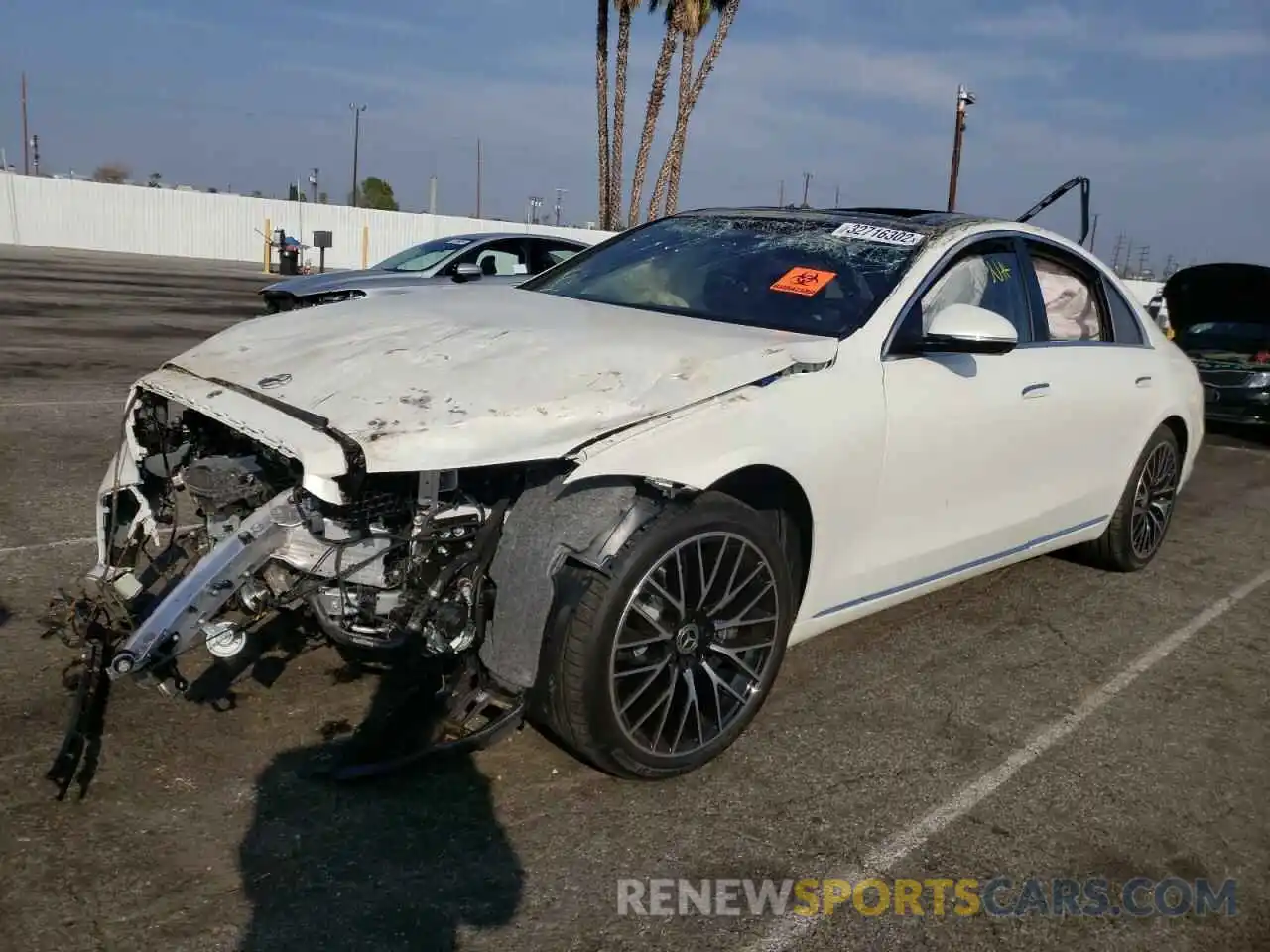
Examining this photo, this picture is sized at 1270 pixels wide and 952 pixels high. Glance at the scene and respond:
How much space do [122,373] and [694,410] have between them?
8.49 m

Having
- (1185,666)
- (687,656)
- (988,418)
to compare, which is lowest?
(1185,666)

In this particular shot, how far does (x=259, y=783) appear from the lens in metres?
2.97

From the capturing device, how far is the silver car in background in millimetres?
11273

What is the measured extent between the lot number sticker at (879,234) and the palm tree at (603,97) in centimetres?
2433

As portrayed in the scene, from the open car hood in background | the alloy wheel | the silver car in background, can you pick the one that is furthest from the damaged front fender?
the open car hood in background

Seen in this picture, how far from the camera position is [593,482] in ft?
9.66

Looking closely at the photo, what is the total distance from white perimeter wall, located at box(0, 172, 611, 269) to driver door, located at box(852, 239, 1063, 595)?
3428 cm

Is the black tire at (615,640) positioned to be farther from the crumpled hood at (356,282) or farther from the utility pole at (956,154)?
the utility pole at (956,154)

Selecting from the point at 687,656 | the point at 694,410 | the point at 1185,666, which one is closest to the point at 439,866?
the point at 687,656

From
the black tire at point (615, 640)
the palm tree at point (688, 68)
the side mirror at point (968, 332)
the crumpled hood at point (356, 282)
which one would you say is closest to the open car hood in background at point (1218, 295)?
the crumpled hood at point (356, 282)

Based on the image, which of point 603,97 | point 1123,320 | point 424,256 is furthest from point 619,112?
point 1123,320

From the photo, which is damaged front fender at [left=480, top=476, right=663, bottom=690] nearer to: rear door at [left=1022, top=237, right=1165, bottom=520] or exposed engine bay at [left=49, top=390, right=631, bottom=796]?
exposed engine bay at [left=49, top=390, right=631, bottom=796]

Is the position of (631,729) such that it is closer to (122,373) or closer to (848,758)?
(848,758)

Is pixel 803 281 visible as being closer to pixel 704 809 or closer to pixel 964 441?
pixel 964 441
